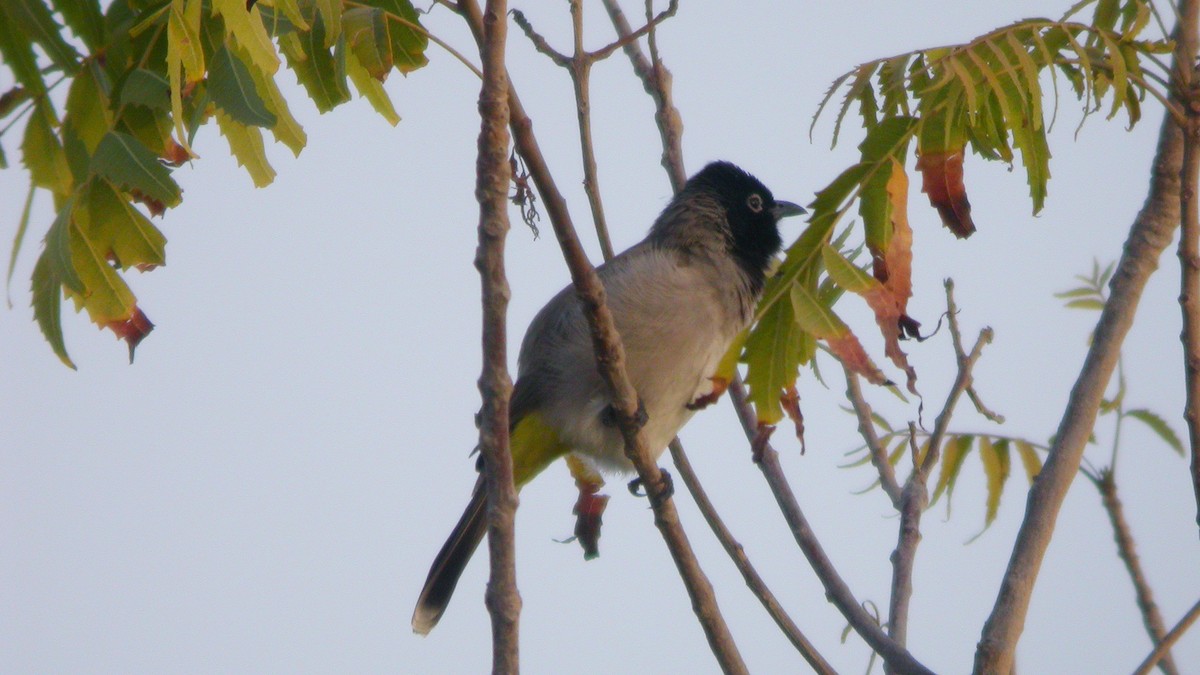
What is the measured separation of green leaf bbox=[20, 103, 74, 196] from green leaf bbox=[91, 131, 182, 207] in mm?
227

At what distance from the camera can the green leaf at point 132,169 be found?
8.52 ft

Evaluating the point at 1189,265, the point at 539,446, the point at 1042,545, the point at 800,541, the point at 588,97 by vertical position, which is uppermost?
the point at 588,97

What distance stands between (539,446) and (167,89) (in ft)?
9.47

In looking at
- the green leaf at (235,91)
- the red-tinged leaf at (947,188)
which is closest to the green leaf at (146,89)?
the green leaf at (235,91)

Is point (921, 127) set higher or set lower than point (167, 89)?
higher

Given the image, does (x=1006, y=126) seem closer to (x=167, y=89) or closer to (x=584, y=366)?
(x=167, y=89)

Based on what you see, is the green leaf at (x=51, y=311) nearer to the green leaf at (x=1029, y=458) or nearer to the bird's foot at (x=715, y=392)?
the bird's foot at (x=715, y=392)

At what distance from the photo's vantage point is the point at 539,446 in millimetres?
5301

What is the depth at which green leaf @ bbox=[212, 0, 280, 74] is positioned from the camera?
236 cm

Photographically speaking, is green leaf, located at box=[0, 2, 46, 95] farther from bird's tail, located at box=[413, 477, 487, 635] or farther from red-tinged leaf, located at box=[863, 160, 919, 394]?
bird's tail, located at box=[413, 477, 487, 635]

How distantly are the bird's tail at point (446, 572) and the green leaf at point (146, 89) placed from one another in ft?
9.91

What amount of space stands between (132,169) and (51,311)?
348 mm

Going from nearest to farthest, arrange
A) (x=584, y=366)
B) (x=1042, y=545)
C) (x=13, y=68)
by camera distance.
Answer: (x=13, y=68)
(x=1042, y=545)
(x=584, y=366)

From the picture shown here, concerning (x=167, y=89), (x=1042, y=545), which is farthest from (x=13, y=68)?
(x=1042, y=545)
